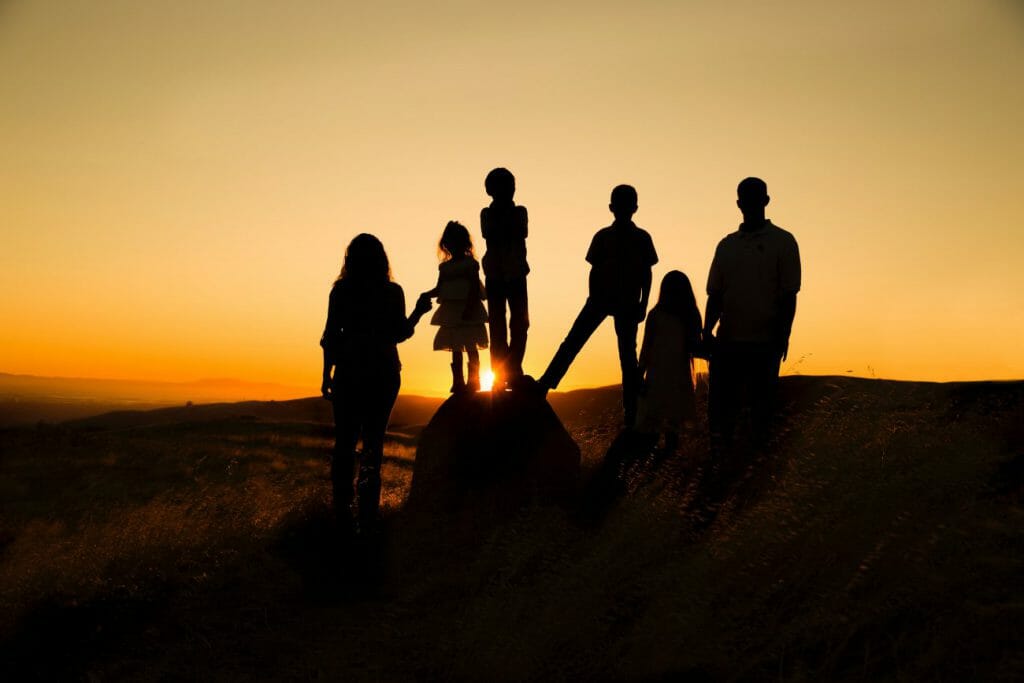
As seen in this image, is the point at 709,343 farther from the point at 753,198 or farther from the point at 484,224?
the point at 484,224

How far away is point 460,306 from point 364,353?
1420 mm

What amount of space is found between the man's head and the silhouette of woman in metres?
3.08

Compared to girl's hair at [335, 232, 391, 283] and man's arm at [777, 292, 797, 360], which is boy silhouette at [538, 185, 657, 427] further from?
girl's hair at [335, 232, 391, 283]

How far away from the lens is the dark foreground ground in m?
4.84

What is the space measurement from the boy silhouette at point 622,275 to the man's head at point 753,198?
112 centimetres

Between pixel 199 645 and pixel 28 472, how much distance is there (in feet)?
32.9

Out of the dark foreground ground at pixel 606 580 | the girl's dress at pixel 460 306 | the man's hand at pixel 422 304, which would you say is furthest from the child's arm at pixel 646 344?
the man's hand at pixel 422 304

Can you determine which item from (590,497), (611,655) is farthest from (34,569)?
(611,655)

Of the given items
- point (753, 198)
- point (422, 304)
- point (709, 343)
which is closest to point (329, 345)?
point (422, 304)

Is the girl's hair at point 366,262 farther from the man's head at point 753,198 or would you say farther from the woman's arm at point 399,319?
the man's head at point 753,198

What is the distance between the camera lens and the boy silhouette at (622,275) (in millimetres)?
8281

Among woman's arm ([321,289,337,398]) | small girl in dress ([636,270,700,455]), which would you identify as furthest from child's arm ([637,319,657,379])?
woman's arm ([321,289,337,398])

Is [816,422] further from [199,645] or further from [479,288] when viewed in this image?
[199,645]

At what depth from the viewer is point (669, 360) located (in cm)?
884
